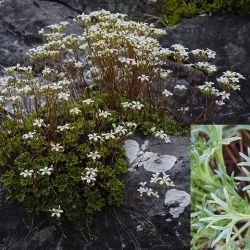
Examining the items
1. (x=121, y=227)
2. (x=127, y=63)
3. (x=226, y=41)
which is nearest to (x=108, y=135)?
(x=121, y=227)

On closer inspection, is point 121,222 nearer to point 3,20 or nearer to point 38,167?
point 38,167

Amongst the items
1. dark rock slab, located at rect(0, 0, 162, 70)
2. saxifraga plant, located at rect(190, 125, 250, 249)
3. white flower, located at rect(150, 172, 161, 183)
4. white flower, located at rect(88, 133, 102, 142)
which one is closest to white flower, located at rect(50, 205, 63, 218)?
white flower, located at rect(88, 133, 102, 142)

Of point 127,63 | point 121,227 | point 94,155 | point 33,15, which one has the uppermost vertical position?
point 127,63

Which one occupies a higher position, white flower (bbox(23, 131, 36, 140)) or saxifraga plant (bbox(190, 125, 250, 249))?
saxifraga plant (bbox(190, 125, 250, 249))

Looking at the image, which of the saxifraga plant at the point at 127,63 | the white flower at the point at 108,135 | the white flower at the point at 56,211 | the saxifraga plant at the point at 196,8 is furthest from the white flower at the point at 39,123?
the saxifraga plant at the point at 196,8

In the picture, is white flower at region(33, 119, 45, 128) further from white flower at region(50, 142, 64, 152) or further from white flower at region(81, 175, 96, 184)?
A: white flower at region(81, 175, 96, 184)

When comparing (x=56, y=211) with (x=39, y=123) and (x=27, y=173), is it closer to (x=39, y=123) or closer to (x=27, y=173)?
(x=27, y=173)

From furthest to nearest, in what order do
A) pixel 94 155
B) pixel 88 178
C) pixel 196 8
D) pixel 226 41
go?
pixel 196 8
pixel 226 41
pixel 94 155
pixel 88 178
